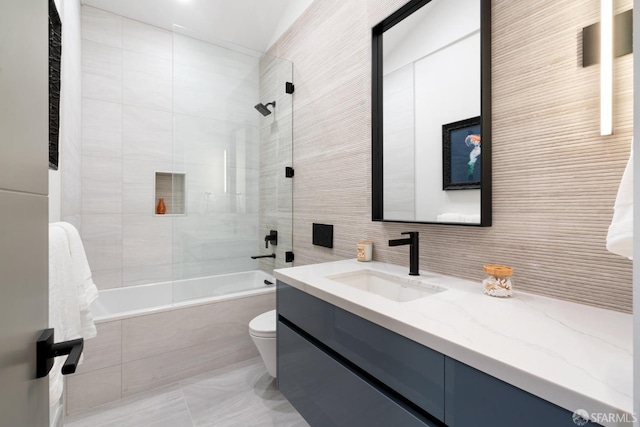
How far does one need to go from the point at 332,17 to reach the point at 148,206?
87.3 inches

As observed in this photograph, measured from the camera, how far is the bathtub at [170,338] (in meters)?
1.77

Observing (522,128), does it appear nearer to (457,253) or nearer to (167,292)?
(457,253)

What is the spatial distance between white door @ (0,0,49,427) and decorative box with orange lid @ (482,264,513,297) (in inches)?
47.8

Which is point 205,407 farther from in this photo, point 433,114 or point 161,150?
point 161,150

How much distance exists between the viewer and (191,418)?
163 cm

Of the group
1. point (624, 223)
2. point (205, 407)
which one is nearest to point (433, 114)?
point (624, 223)

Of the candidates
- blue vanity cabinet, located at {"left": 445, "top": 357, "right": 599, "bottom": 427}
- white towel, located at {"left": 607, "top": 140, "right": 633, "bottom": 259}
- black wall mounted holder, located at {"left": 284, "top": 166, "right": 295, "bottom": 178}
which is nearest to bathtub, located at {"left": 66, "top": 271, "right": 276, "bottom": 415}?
black wall mounted holder, located at {"left": 284, "top": 166, "right": 295, "bottom": 178}

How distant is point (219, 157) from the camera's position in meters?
2.41

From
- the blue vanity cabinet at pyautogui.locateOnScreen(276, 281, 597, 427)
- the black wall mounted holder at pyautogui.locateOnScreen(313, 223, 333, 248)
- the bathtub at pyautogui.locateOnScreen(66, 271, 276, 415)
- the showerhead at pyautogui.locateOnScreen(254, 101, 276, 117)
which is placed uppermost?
the showerhead at pyautogui.locateOnScreen(254, 101, 276, 117)

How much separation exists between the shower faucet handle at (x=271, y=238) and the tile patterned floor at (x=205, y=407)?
3.40 ft

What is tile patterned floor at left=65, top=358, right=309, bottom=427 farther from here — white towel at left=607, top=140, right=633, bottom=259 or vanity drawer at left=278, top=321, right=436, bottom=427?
white towel at left=607, top=140, right=633, bottom=259

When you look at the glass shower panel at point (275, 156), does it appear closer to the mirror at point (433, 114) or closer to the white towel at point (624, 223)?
the mirror at point (433, 114)

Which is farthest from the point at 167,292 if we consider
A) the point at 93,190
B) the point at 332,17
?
the point at 332,17

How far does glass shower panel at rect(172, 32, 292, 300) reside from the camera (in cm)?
228
